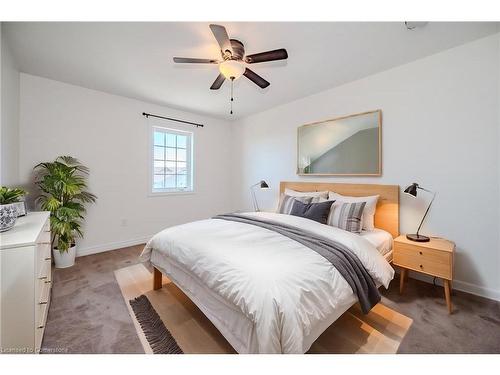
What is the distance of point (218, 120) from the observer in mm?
4461

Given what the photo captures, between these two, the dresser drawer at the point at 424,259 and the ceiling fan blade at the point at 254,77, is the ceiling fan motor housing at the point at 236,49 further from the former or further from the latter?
the dresser drawer at the point at 424,259

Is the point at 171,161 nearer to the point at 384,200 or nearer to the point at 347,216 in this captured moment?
the point at 347,216

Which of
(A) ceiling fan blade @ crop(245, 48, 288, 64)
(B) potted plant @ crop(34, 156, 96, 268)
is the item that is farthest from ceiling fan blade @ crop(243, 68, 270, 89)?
(B) potted plant @ crop(34, 156, 96, 268)

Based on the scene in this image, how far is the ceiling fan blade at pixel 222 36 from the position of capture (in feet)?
4.51

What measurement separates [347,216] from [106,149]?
352 cm

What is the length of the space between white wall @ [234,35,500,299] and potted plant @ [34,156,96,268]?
11.8 ft

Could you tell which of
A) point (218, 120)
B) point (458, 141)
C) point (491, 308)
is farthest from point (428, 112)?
point (218, 120)

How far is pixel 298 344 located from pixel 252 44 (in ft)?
7.50

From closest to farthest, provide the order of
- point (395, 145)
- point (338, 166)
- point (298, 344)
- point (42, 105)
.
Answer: point (298, 344), point (395, 145), point (42, 105), point (338, 166)

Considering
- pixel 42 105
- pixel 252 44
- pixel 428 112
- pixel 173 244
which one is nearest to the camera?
pixel 173 244

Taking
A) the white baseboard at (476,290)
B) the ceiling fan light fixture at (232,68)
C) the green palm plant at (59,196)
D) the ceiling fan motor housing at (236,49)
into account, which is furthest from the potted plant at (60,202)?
the white baseboard at (476,290)

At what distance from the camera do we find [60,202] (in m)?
2.47
